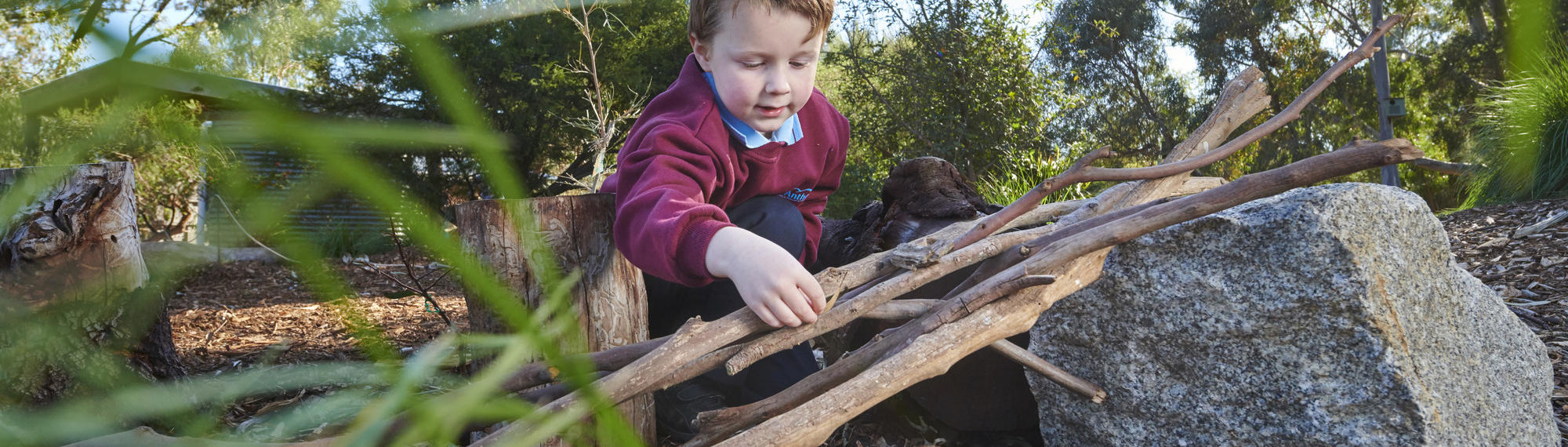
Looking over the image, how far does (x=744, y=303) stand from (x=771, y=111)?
60cm

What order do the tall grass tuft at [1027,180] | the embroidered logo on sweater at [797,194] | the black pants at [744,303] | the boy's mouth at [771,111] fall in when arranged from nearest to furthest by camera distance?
the boy's mouth at [771,111] → the black pants at [744,303] → the embroidered logo on sweater at [797,194] → the tall grass tuft at [1027,180]

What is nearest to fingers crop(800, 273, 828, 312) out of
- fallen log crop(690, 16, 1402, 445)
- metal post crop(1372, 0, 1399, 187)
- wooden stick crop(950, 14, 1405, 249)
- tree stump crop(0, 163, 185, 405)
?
fallen log crop(690, 16, 1402, 445)

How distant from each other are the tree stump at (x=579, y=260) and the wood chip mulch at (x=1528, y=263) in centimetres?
250

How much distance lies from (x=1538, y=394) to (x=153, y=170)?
10155mm

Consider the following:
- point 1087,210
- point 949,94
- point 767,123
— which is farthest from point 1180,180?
point 949,94

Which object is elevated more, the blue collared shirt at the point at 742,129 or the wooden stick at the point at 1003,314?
the blue collared shirt at the point at 742,129

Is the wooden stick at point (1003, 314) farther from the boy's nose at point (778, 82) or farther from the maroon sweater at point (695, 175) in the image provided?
the boy's nose at point (778, 82)

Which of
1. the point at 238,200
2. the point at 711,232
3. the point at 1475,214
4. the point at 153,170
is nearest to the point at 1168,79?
the point at 1475,214

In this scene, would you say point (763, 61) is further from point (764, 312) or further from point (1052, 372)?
point (1052, 372)

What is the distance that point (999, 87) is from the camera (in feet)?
30.8

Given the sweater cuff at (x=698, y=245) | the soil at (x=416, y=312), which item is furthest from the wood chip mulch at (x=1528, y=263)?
the sweater cuff at (x=698, y=245)

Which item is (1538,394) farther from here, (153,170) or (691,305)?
(153,170)

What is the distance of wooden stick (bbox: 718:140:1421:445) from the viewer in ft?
4.07

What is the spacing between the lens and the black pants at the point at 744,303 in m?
2.27
